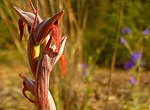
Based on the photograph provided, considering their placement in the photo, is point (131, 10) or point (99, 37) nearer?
point (131, 10)

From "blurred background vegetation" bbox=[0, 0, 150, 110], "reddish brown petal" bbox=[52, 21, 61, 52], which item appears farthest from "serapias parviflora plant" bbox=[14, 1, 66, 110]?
"blurred background vegetation" bbox=[0, 0, 150, 110]

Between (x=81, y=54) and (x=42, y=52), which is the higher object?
(x=42, y=52)

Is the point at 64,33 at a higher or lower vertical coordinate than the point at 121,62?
higher

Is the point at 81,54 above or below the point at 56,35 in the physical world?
below

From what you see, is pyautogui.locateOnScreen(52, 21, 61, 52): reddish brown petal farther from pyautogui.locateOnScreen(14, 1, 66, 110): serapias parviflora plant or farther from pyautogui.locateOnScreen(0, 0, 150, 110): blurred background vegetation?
pyautogui.locateOnScreen(0, 0, 150, 110): blurred background vegetation

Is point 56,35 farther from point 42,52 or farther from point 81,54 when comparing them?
point 81,54

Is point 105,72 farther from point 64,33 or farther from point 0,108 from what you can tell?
point 64,33

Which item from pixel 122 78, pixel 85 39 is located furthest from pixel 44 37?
pixel 85 39

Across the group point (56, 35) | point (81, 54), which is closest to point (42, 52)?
point (56, 35)

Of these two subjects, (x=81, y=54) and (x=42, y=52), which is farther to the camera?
(x=81, y=54)

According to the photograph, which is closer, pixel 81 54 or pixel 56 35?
pixel 56 35
